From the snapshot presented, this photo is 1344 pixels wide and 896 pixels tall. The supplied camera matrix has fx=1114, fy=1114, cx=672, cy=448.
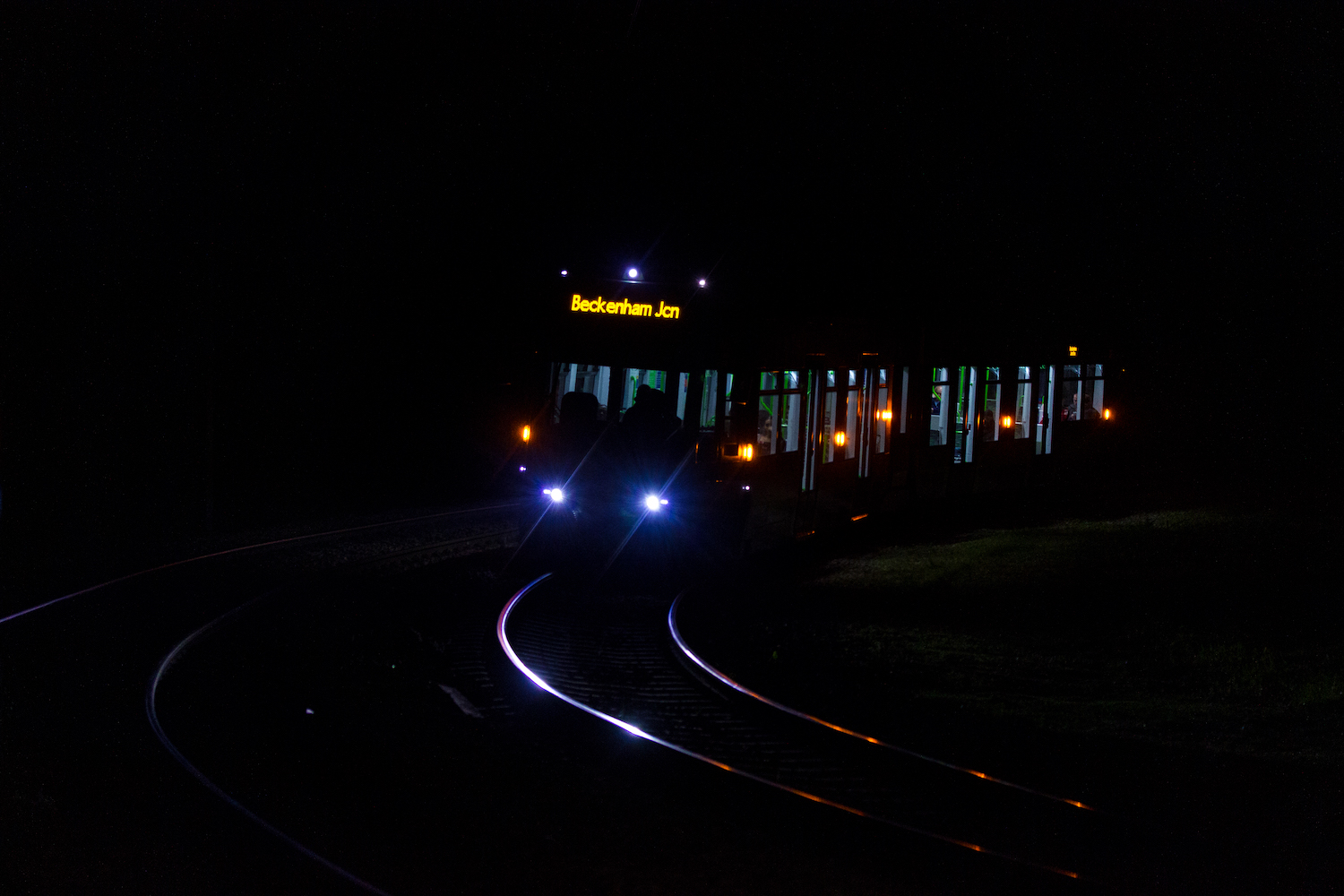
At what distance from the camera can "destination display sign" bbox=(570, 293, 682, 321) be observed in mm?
13078

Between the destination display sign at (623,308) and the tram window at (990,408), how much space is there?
941cm

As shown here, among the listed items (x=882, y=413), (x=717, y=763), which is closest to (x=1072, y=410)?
(x=882, y=413)

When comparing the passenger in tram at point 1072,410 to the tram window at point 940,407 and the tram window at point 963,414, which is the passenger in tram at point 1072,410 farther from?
the tram window at point 940,407

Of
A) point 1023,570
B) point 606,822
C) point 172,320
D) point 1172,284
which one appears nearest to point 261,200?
point 172,320

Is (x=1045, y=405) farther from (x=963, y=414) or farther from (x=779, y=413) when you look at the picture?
(x=779, y=413)

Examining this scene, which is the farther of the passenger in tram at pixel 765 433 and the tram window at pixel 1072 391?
the tram window at pixel 1072 391

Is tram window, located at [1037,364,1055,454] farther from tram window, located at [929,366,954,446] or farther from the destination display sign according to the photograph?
the destination display sign

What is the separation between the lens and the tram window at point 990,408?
20750mm

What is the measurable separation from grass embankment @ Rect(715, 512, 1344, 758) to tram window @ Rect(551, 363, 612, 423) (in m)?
3.11

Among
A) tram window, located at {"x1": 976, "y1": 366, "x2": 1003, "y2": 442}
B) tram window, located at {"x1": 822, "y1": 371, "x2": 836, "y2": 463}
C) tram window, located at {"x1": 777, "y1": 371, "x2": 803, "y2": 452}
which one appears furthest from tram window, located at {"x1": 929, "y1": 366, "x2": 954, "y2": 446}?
tram window, located at {"x1": 777, "y1": 371, "x2": 803, "y2": 452}

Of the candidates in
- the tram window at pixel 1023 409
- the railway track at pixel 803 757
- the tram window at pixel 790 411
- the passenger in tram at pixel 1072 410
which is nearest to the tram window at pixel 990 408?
the tram window at pixel 1023 409

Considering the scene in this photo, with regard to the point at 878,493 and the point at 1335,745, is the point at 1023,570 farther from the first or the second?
the point at 1335,745

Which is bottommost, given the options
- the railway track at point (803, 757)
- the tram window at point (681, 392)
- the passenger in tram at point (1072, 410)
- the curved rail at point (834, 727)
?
the railway track at point (803, 757)

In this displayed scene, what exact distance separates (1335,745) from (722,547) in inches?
299
